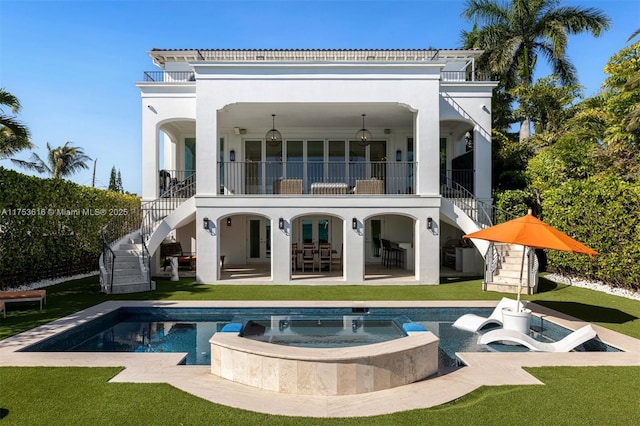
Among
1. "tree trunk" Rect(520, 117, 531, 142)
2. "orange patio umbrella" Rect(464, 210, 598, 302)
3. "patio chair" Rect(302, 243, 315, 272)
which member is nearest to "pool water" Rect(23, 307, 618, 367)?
"orange patio umbrella" Rect(464, 210, 598, 302)

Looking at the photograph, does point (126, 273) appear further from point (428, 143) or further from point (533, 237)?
point (533, 237)

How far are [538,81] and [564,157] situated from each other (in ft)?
28.8

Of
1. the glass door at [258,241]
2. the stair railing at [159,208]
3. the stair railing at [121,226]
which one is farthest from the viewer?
the glass door at [258,241]

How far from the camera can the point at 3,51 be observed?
10836 millimetres

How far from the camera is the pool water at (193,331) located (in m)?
7.66

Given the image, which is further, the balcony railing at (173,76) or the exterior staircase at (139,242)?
the balcony railing at (173,76)

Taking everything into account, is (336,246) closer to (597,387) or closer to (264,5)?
(264,5)

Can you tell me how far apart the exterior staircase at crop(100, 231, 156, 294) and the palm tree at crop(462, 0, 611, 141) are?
2197cm

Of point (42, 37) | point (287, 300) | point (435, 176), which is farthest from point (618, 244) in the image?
point (42, 37)

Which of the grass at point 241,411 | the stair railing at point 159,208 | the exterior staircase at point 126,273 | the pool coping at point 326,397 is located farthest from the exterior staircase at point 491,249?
the exterior staircase at point 126,273

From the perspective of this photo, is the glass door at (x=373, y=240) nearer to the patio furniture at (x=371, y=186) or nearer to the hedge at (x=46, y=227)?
the patio furniture at (x=371, y=186)

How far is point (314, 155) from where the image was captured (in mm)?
18797

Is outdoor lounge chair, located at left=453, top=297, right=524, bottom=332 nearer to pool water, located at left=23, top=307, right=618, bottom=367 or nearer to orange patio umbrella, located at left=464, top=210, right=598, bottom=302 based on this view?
pool water, located at left=23, top=307, right=618, bottom=367

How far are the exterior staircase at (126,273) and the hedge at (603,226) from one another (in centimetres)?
1484
